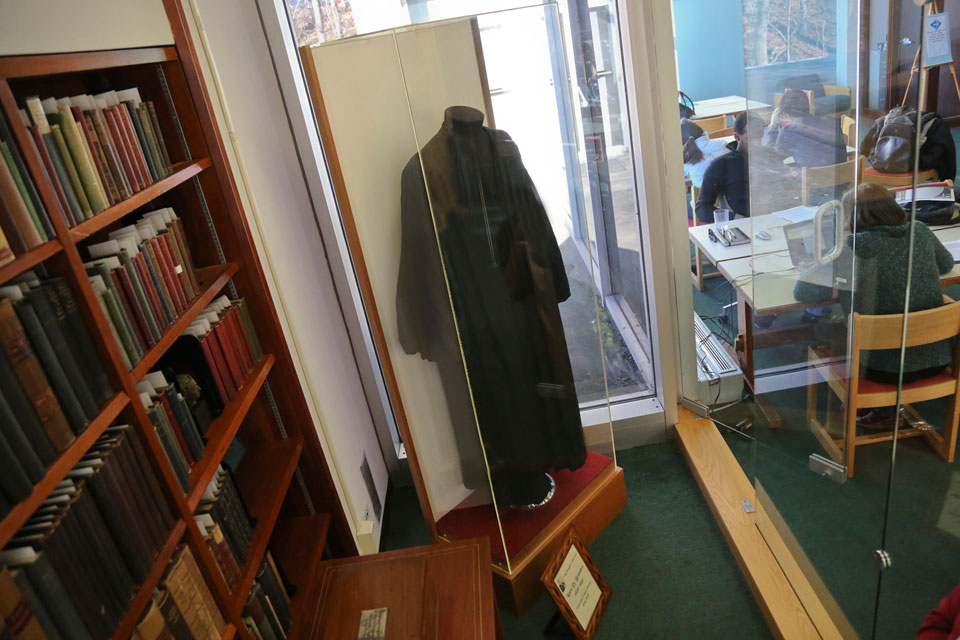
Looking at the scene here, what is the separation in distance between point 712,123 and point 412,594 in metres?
2.31

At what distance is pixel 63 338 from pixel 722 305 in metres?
2.84

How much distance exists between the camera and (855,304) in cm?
166

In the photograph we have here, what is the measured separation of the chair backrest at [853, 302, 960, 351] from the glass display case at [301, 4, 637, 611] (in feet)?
2.73

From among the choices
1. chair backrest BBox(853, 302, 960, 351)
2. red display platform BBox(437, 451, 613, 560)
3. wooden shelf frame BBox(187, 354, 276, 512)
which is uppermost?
wooden shelf frame BBox(187, 354, 276, 512)

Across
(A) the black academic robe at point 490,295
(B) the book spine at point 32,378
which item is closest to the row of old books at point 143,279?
(B) the book spine at point 32,378

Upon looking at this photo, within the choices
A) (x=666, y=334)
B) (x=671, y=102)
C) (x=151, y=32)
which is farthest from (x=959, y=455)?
(x=151, y=32)

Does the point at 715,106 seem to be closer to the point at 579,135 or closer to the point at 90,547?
the point at 579,135

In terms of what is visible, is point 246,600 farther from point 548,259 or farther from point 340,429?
point 548,259

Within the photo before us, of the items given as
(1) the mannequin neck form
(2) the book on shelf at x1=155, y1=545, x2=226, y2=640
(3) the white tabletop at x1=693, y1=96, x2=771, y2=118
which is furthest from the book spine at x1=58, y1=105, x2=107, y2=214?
(3) the white tabletop at x1=693, y1=96, x2=771, y2=118

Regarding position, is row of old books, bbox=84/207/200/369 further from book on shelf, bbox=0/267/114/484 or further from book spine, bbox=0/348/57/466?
book spine, bbox=0/348/57/466

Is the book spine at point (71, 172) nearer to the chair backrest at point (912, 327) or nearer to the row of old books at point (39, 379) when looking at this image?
the row of old books at point (39, 379)

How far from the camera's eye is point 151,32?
1438mm

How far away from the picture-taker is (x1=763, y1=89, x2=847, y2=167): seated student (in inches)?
66.1

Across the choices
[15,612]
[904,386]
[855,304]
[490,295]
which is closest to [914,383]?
[904,386]
